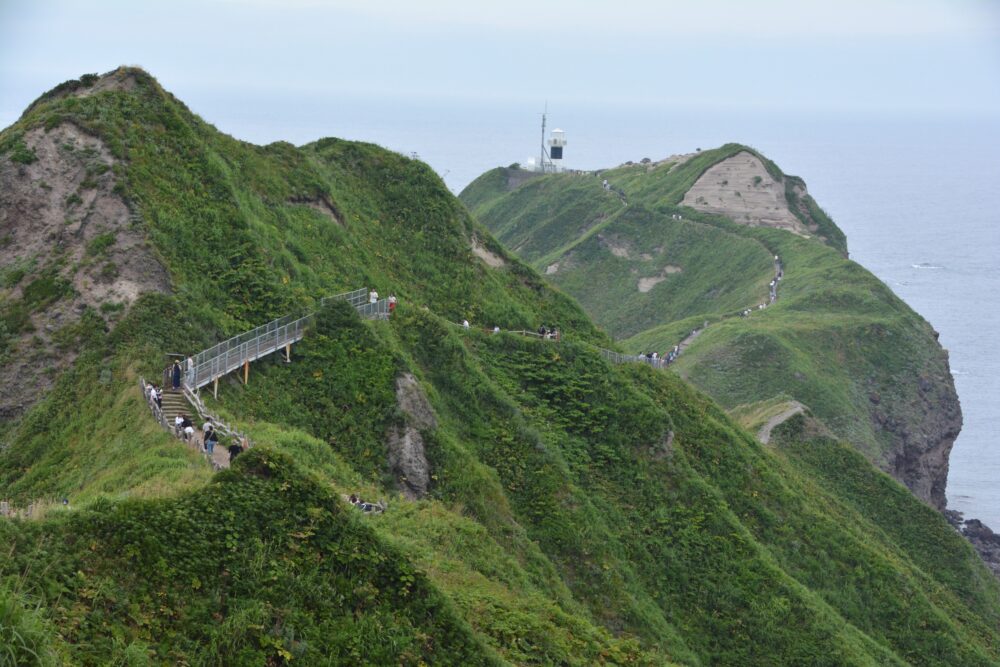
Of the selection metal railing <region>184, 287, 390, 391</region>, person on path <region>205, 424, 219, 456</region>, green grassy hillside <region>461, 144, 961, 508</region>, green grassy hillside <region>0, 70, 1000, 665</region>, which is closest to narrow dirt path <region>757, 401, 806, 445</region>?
green grassy hillside <region>0, 70, 1000, 665</region>

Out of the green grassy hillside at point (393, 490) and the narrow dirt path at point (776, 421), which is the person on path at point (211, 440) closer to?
the green grassy hillside at point (393, 490)

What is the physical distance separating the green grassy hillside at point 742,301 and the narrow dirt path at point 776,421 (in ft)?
29.3

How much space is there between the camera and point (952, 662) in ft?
159

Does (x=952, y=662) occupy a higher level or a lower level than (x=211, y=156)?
lower

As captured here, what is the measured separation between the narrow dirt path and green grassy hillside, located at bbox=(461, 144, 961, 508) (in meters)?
8.92

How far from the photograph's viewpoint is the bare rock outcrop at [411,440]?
125 feet

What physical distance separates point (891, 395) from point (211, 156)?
208 ft

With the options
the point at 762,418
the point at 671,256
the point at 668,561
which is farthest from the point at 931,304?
the point at 668,561

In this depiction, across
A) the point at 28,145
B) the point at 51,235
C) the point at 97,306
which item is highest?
the point at 28,145

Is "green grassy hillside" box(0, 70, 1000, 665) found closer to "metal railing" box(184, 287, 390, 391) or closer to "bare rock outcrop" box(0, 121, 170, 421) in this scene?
"bare rock outcrop" box(0, 121, 170, 421)

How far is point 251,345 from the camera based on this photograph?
1547 inches

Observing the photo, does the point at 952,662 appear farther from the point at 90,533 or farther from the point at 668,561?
the point at 90,533

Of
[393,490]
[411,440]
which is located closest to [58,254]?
[411,440]

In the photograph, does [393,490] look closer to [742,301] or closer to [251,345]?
[251,345]
